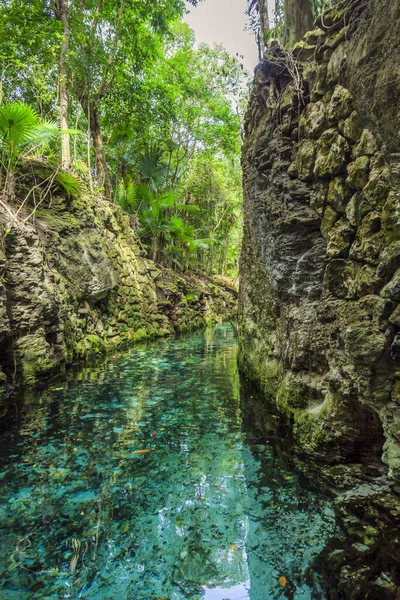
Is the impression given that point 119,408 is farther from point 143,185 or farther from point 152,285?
point 143,185

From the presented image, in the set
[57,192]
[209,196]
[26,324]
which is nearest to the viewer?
[26,324]

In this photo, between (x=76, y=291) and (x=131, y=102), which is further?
(x=131, y=102)

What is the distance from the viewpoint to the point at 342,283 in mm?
3166

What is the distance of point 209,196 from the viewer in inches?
908

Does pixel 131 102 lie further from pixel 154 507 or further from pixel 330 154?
pixel 154 507

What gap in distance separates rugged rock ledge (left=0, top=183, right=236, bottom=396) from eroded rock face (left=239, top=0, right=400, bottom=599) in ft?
14.8

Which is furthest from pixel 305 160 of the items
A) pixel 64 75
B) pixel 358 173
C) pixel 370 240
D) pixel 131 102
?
pixel 131 102

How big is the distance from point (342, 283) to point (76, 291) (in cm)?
768

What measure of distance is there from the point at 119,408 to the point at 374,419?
143 inches

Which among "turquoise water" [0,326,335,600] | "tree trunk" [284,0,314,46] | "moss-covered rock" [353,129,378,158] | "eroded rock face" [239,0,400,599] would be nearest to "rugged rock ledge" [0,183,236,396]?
"turquoise water" [0,326,335,600]

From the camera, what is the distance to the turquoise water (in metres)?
2.09

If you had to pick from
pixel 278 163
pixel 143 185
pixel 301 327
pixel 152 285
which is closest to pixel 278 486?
pixel 301 327

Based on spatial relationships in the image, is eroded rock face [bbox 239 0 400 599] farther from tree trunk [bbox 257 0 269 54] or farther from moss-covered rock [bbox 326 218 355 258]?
tree trunk [bbox 257 0 269 54]

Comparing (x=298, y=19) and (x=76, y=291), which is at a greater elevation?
(x=298, y=19)
